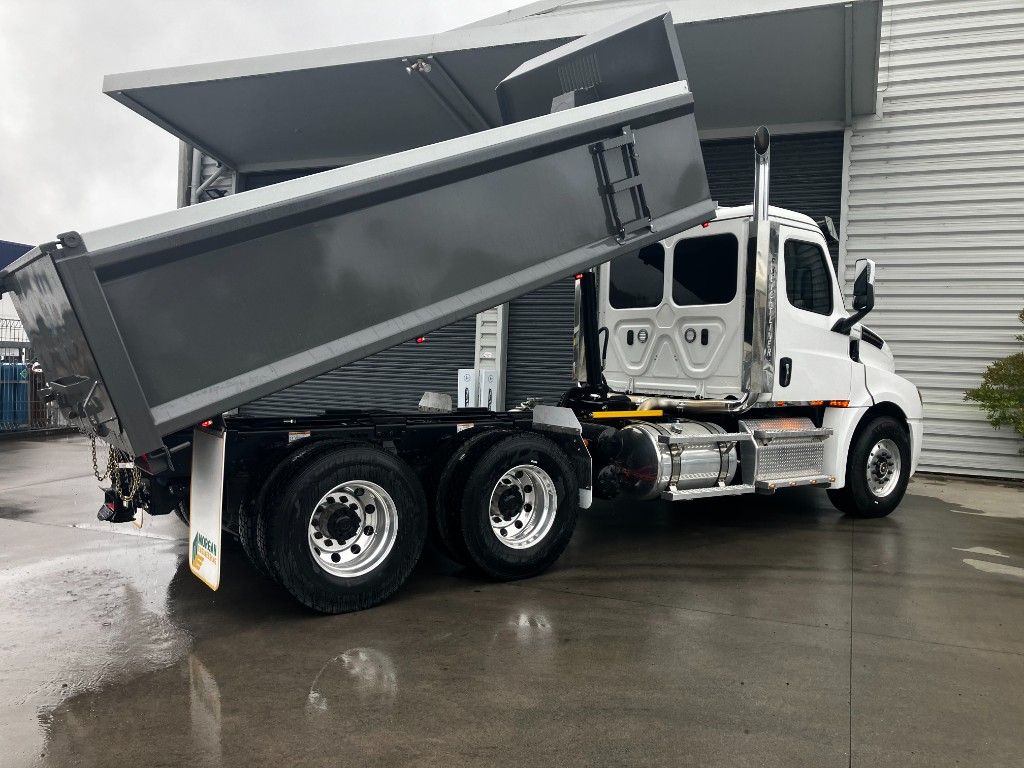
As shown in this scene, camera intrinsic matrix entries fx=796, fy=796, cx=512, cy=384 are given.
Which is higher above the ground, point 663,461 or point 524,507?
point 663,461

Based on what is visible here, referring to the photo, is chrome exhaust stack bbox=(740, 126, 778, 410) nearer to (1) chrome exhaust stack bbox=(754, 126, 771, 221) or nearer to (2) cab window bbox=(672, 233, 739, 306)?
(1) chrome exhaust stack bbox=(754, 126, 771, 221)

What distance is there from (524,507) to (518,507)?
0.07 meters

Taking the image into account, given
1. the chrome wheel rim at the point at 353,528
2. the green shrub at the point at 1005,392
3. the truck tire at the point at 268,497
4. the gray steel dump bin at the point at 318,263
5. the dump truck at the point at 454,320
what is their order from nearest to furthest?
1. the gray steel dump bin at the point at 318,263
2. the dump truck at the point at 454,320
3. the truck tire at the point at 268,497
4. the chrome wheel rim at the point at 353,528
5. the green shrub at the point at 1005,392

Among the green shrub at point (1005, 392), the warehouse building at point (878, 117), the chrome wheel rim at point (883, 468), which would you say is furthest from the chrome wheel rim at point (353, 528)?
the green shrub at point (1005, 392)

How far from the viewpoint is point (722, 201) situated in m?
11.7

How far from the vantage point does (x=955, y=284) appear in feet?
34.9

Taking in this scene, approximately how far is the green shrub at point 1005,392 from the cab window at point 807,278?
4.48 m

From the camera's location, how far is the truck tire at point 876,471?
740 cm

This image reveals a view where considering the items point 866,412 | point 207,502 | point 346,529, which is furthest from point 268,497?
point 866,412

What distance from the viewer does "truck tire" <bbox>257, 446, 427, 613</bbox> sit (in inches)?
171

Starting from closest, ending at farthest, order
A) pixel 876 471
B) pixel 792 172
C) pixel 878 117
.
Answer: pixel 876 471, pixel 878 117, pixel 792 172

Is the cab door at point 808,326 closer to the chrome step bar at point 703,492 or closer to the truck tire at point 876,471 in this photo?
the truck tire at point 876,471

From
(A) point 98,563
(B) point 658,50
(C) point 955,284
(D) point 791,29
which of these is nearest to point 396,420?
(A) point 98,563

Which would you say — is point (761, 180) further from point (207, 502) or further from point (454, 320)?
point (207, 502)
